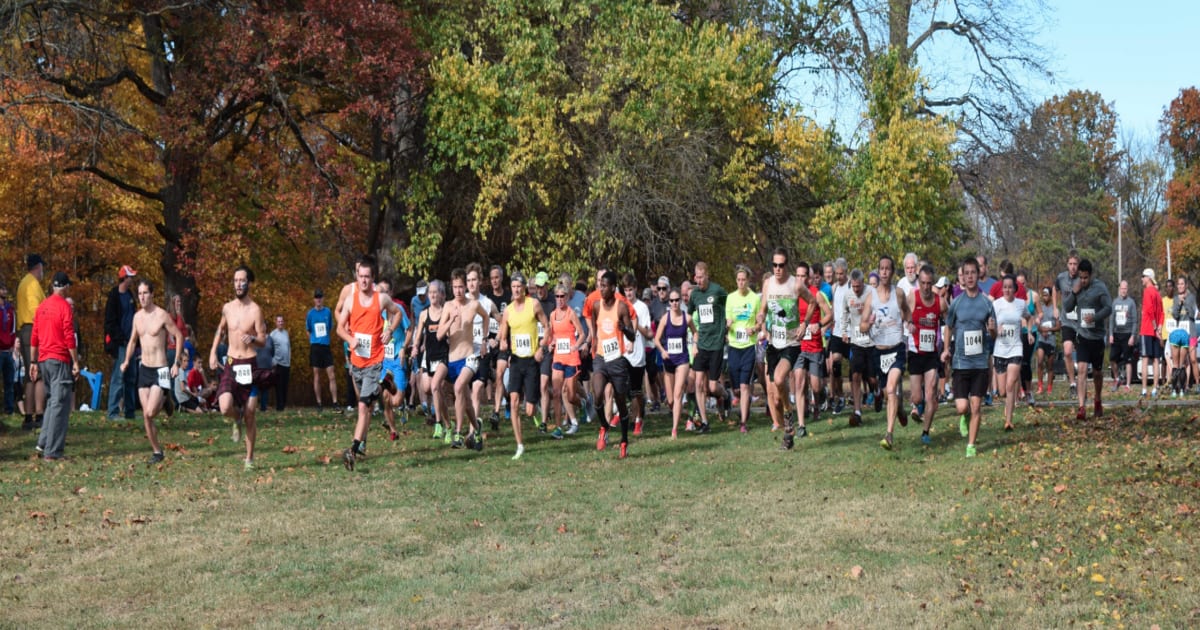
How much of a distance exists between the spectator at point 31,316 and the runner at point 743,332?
29.7 feet

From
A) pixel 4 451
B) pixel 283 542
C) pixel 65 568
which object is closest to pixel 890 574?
pixel 283 542

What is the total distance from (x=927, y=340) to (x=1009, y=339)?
1.39 metres

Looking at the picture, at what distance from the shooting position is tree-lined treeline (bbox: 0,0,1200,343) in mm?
23938

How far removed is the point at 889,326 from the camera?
14.4 m

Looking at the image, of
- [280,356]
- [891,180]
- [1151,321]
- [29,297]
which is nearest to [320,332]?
[280,356]

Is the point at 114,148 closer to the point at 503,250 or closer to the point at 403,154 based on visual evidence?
the point at 403,154

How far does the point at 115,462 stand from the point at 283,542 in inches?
218

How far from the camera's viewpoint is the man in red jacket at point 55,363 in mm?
14633

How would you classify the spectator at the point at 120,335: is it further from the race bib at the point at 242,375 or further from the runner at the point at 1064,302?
the runner at the point at 1064,302

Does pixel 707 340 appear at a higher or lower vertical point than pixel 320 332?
lower

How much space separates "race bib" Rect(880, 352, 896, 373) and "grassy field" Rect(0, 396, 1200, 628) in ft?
2.95

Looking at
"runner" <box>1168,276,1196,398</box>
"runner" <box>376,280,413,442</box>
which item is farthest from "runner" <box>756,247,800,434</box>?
"runner" <box>1168,276,1196,398</box>

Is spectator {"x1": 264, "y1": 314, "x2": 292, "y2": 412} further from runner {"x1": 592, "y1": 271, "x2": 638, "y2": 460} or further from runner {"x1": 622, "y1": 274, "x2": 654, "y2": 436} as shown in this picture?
runner {"x1": 592, "y1": 271, "x2": 638, "y2": 460}

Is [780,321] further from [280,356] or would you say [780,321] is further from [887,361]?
[280,356]
